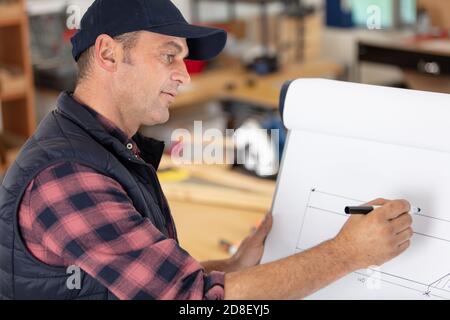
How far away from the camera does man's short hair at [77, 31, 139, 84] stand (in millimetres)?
1367

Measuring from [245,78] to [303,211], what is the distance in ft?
10.4

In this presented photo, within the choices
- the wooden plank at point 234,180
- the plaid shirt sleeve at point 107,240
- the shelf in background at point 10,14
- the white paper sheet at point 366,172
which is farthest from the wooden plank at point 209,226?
the shelf in background at point 10,14

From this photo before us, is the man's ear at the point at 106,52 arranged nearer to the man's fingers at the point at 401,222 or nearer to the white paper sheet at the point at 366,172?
the white paper sheet at the point at 366,172

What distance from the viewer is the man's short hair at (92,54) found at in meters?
1.37

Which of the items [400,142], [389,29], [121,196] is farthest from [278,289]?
[389,29]

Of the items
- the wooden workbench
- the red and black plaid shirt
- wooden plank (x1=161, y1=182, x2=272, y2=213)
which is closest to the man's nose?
the red and black plaid shirt

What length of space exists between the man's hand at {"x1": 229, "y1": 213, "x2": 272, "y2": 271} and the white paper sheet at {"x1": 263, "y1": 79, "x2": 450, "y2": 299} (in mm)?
17

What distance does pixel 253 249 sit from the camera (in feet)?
5.45

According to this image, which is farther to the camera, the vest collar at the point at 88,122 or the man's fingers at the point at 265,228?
the man's fingers at the point at 265,228

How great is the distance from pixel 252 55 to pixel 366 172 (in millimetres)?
3521

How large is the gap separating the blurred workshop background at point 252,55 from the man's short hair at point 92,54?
4.93 ft

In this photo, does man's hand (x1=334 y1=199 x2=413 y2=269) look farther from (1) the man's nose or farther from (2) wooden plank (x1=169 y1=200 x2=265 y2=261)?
(2) wooden plank (x1=169 y1=200 x2=265 y2=261)

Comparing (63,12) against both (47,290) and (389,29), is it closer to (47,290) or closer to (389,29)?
(389,29)

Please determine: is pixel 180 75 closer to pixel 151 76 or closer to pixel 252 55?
pixel 151 76
